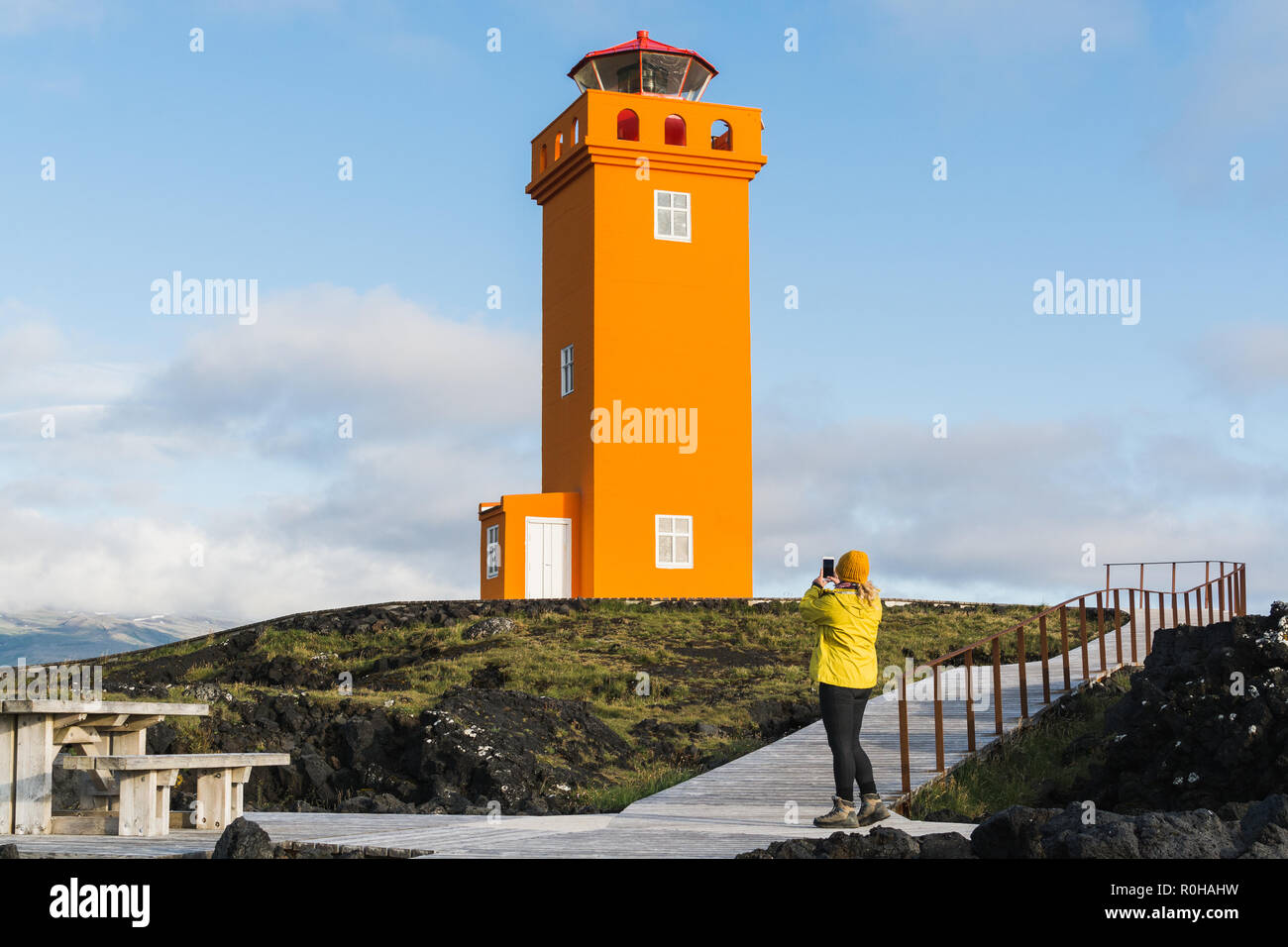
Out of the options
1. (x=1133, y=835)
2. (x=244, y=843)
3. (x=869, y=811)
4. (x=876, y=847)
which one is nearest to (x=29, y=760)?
(x=244, y=843)

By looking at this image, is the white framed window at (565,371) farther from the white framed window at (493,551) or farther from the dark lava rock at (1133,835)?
the dark lava rock at (1133,835)

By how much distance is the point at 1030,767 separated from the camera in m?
12.2

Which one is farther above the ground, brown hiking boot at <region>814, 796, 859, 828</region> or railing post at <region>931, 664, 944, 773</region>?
railing post at <region>931, 664, 944, 773</region>

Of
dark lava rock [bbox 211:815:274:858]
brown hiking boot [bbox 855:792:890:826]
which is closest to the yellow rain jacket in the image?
brown hiking boot [bbox 855:792:890:826]

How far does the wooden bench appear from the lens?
29.5 feet

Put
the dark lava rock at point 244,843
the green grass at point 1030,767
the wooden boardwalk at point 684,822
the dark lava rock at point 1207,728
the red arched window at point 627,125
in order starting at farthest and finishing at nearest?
1. the red arched window at point 627,125
2. the green grass at point 1030,767
3. the dark lava rock at point 1207,728
4. the wooden boardwalk at point 684,822
5. the dark lava rock at point 244,843

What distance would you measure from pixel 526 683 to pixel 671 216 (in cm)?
1238

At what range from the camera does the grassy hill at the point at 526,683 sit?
14.5m

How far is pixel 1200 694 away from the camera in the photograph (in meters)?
11.2

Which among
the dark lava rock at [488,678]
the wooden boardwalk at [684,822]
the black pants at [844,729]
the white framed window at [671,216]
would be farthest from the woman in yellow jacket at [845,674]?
the white framed window at [671,216]

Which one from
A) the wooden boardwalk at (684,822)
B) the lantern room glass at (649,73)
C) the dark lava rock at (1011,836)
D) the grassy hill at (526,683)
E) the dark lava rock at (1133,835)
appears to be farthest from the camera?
the lantern room glass at (649,73)

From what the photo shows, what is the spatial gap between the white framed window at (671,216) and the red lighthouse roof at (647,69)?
2.83 m

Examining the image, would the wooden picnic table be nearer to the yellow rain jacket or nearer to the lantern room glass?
the yellow rain jacket

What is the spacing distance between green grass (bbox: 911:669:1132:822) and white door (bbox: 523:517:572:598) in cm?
1415
